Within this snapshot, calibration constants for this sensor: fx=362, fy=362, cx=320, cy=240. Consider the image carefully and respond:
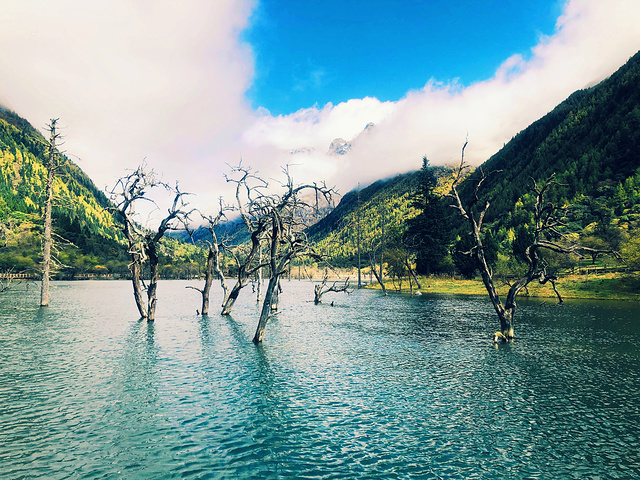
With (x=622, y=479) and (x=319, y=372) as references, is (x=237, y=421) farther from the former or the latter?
(x=622, y=479)

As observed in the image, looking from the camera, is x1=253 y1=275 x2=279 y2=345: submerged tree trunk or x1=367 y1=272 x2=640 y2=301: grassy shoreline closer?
x1=253 y1=275 x2=279 y2=345: submerged tree trunk

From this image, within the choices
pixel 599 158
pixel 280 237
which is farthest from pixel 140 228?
pixel 599 158

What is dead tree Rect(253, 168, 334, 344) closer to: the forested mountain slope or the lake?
the lake

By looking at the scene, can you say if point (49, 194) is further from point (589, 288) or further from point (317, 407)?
point (589, 288)

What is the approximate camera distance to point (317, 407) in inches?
600

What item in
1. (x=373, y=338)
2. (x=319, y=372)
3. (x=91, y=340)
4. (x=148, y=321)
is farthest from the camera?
(x=148, y=321)

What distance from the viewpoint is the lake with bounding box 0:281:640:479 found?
10539mm

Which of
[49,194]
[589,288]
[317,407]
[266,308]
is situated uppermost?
[49,194]

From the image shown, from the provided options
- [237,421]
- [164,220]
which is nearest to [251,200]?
[164,220]

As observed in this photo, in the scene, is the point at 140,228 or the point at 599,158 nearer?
the point at 140,228

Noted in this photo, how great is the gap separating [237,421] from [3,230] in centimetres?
3249

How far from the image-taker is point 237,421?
1365 cm

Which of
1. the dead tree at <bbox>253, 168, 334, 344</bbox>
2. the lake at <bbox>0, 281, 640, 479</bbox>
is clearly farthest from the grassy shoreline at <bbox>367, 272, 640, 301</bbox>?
the dead tree at <bbox>253, 168, 334, 344</bbox>

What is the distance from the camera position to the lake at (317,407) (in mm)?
10539
